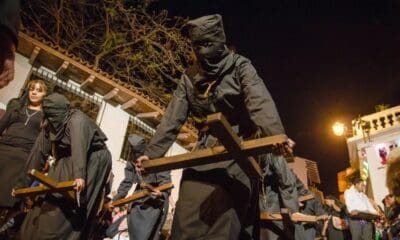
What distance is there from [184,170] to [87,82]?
8599mm

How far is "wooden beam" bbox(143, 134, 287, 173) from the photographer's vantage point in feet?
8.84

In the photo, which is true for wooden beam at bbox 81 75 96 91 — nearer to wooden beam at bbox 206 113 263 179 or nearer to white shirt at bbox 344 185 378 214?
white shirt at bbox 344 185 378 214

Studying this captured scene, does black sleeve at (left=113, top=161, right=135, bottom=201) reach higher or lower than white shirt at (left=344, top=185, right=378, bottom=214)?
lower

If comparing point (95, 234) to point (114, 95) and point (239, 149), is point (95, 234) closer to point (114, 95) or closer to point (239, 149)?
point (239, 149)

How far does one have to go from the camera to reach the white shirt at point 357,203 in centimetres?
1074

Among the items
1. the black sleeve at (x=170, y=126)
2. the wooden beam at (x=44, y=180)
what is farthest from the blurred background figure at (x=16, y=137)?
the black sleeve at (x=170, y=126)

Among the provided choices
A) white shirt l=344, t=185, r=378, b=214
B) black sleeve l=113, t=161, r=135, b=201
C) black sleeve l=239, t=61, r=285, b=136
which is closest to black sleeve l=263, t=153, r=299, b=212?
black sleeve l=239, t=61, r=285, b=136

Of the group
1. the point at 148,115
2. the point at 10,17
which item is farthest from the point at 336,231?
the point at 10,17

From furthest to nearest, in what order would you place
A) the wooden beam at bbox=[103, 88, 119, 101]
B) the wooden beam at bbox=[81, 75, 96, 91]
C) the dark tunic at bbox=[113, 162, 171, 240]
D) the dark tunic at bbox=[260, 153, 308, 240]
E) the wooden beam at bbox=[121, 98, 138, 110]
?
the wooden beam at bbox=[121, 98, 138, 110] < the wooden beam at bbox=[103, 88, 119, 101] < the wooden beam at bbox=[81, 75, 96, 91] < the dark tunic at bbox=[113, 162, 171, 240] < the dark tunic at bbox=[260, 153, 308, 240]

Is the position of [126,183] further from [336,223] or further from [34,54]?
[336,223]

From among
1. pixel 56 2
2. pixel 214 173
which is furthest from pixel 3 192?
pixel 56 2

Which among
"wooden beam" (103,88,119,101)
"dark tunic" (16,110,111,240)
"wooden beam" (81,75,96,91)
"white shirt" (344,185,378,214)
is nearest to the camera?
"dark tunic" (16,110,111,240)

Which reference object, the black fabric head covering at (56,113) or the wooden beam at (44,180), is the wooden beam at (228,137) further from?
the black fabric head covering at (56,113)

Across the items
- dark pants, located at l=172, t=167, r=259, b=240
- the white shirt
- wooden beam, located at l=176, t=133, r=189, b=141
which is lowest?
dark pants, located at l=172, t=167, r=259, b=240
